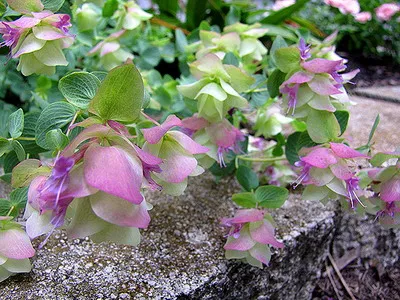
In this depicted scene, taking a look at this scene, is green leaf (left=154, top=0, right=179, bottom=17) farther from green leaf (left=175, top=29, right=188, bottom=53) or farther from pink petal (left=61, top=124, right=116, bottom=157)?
pink petal (left=61, top=124, right=116, bottom=157)

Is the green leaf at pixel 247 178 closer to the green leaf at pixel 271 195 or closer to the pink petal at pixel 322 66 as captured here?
the green leaf at pixel 271 195

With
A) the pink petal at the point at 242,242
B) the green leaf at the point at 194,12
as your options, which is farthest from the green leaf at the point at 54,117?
the green leaf at the point at 194,12

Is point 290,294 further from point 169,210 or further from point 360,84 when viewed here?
point 360,84

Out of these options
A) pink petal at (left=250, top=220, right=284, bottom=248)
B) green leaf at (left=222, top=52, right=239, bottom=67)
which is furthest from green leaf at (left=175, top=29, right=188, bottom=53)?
pink petal at (left=250, top=220, right=284, bottom=248)

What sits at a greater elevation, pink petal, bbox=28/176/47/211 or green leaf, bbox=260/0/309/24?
pink petal, bbox=28/176/47/211

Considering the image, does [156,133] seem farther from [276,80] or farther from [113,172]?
[276,80]

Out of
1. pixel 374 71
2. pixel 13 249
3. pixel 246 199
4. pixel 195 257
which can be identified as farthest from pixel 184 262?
pixel 374 71
